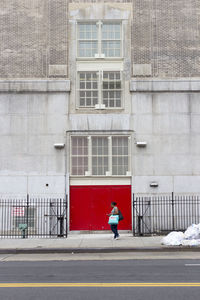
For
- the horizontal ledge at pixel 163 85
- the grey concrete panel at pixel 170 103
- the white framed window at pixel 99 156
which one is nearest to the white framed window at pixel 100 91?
the horizontal ledge at pixel 163 85

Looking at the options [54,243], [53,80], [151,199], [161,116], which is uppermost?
[53,80]

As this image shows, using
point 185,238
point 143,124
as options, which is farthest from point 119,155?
point 185,238

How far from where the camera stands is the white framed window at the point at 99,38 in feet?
72.8

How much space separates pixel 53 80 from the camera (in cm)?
2162

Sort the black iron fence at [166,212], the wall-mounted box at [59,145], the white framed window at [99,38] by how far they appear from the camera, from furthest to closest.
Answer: the white framed window at [99,38] → the wall-mounted box at [59,145] → the black iron fence at [166,212]

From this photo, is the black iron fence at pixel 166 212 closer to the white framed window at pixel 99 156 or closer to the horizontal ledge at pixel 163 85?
the white framed window at pixel 99 156

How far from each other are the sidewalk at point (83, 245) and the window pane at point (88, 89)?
750 cm

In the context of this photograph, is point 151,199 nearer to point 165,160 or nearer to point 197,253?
point 165,160

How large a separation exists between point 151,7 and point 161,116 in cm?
596

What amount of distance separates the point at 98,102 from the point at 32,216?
691cm

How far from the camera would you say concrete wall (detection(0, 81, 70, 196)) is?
21.3 metres

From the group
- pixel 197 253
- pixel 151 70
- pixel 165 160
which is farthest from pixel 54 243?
pixel 151 70
